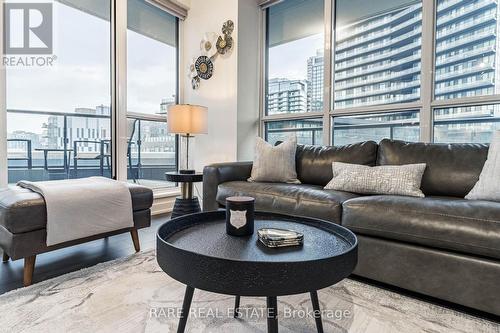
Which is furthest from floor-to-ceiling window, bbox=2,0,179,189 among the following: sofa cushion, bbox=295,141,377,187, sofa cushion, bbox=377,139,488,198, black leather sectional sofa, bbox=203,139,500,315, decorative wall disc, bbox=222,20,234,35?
sofa cushion, bbox=377,139,488,198

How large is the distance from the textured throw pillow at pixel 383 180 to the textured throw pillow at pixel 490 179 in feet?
0.96

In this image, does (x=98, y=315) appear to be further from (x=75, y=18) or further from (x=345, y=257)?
(x=75, y=18)

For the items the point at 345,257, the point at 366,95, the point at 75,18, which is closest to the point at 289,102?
the point at 366,95

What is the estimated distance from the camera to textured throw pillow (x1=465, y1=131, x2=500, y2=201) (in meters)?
1.69

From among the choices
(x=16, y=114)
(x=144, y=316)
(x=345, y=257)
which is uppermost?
(x=16, y=114)

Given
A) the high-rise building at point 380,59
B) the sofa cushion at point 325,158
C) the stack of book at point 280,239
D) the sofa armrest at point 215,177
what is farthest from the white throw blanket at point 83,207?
the high-rise building at point 380,59

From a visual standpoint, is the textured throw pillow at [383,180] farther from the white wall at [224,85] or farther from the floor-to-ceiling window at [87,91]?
the floor-to-ceiling window at [87,91]

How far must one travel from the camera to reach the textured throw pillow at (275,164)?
261cm

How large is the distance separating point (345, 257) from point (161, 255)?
0.57m

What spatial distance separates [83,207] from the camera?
6.15 ft

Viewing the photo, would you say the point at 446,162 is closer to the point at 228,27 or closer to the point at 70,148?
the point at 228,27

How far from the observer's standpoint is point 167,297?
1.54 m

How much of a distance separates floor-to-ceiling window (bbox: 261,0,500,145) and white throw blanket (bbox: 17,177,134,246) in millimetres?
2175

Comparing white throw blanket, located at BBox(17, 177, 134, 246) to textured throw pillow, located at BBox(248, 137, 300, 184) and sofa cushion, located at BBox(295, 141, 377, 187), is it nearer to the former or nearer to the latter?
textured throw pillow, located at BBox(248, 137, 300, 184)
